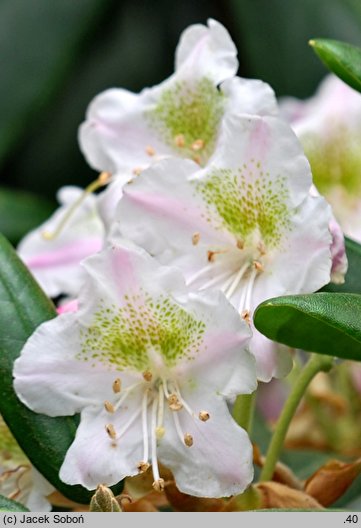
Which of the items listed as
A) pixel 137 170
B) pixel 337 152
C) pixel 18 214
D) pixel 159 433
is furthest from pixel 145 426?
pixel 18 214

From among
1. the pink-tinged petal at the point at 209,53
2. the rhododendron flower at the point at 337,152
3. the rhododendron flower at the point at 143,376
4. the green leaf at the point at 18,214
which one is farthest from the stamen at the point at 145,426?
the green leaf at the point at 18,214

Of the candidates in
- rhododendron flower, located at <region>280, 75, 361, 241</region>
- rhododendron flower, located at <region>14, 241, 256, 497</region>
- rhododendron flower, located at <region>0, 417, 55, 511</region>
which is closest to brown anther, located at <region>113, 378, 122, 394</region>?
rhododendron flower, located at <region>14, 241, 256, 497</region>

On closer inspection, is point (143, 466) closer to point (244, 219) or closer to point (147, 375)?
point (147, 375)

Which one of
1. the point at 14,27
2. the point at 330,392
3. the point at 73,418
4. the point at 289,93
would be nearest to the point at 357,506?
the point at 330,392

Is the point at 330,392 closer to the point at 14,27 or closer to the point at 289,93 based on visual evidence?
the point at 289,93

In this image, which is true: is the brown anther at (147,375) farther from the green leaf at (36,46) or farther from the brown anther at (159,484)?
the green leaf at (36,46)

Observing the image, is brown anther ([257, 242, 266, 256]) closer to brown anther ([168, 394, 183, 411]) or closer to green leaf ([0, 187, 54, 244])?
brown anther ([168, 394, 183, 411])

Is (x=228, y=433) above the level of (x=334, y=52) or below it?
below
